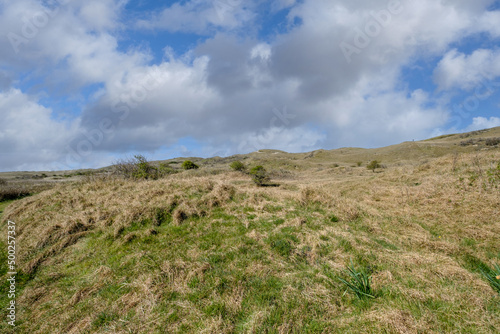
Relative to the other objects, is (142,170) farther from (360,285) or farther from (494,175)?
(494,175)

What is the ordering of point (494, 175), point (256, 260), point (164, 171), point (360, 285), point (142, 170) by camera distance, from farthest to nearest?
1. point (164, 171)
2. point (142, 170)
3. point (494, 175)
4. point (256, 260)
5. point (360, 285)

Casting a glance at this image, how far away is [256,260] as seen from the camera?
5914 millimetres

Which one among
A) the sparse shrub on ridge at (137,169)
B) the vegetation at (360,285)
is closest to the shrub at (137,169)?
the sparse shrub on ridge at (137,169)

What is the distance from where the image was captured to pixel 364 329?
3.47 metres

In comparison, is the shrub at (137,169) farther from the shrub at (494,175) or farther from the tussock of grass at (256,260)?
the shrub at (494,175)


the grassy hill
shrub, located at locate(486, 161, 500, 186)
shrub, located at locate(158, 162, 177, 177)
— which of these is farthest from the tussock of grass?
shrub, located at locate(158, 162, 177, 177)

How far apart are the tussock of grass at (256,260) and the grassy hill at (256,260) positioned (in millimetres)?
31

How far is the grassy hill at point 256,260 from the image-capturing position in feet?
12.9

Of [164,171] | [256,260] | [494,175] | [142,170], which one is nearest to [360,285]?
[256,260]

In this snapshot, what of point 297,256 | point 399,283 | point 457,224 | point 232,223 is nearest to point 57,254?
point 232,223

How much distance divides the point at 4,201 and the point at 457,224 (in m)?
29.9

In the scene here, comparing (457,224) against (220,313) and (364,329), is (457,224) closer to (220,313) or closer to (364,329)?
(364,329)

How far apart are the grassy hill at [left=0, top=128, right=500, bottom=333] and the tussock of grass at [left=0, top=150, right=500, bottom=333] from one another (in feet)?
0.10

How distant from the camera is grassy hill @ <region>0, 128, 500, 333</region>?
3.94 meters
